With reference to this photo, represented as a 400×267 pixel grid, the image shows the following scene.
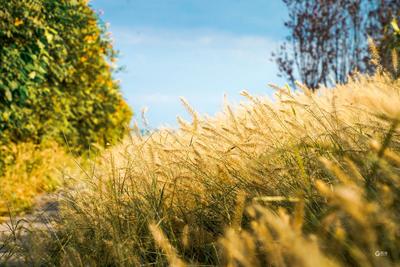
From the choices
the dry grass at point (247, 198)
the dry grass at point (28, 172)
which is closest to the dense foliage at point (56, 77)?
the dry grass at point (28, 172)

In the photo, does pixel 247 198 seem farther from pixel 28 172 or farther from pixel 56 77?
pixel 56 77

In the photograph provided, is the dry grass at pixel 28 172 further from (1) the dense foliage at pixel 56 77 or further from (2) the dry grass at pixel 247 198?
(2) the dry grass at pixel 247 198

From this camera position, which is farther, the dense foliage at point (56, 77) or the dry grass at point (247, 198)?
the dense foliage at point (56, 77)

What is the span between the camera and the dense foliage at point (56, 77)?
565 cm

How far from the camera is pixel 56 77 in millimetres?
7164

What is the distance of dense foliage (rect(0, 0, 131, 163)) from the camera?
18.5 feet

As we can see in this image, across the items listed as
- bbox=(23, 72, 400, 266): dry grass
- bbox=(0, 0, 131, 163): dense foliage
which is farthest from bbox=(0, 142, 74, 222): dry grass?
bbox=(23, 72, 400, 266): dry grass

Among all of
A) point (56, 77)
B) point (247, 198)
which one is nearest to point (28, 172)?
point (56, 77)

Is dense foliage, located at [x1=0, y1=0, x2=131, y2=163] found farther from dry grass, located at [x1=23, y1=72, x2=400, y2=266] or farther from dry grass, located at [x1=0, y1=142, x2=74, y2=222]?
dry grass, located at [x1=23, y1=72, x2=400, y2=266]

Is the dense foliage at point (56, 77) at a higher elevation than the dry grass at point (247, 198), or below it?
higher

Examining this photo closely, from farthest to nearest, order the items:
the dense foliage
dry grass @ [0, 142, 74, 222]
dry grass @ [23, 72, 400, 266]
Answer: the dense foliage, dry grass @ [0, 142, 74, 222], dry grass @ [23, 72, 400, 266]

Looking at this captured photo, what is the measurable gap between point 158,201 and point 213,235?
1.18ft

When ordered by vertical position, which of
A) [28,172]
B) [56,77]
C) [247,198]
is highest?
[56,77]

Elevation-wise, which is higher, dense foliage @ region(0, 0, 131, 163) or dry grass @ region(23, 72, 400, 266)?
dense foliage @ region(0, 0, 131, 163)
